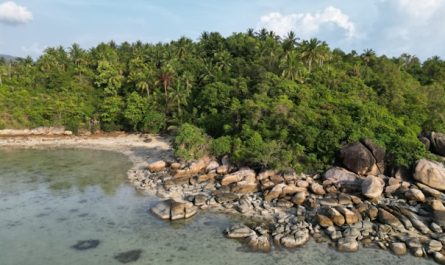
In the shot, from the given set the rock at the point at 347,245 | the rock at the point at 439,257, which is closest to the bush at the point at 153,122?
the rock at the point at 347,245

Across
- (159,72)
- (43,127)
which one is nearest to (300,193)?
(159,72)

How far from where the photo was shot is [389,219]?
27047 mm

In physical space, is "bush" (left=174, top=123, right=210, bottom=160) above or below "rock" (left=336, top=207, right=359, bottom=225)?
above

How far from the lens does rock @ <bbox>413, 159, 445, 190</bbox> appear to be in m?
32.8

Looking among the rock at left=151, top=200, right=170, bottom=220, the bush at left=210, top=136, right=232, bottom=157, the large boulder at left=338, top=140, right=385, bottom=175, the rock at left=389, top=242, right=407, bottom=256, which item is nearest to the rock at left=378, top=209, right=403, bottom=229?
the rock at left=389, top=242, right=407, bottom=256

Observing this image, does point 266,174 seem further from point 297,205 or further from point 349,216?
point 349,216

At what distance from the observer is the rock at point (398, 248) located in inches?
914

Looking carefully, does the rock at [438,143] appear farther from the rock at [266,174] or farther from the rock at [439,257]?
the rock at [439,257]

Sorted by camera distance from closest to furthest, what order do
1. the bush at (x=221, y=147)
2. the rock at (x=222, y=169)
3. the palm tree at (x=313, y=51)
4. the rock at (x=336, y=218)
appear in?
1. the rock at (x=336, y=218)
2. the rock at (x=222, y=169)
3. the bush at (x=221, y=147)
4. the palm tree at (x=313, y=51)

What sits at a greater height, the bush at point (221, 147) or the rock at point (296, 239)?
the bush at point (221, 147)

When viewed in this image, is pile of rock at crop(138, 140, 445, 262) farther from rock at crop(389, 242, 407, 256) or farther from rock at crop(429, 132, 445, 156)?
rock at crop(429, 132, 445, 156)

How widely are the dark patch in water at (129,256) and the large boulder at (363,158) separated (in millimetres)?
22914

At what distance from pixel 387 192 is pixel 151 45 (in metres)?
69.2

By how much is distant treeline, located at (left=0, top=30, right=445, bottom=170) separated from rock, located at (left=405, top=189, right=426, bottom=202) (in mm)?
4830
